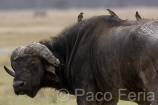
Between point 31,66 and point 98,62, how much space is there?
1.25m

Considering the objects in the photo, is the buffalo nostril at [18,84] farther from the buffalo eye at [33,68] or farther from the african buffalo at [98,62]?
the buffalo eye at [33,68]

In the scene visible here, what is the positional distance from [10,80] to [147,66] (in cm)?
1050

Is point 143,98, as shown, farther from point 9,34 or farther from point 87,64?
point 9,34

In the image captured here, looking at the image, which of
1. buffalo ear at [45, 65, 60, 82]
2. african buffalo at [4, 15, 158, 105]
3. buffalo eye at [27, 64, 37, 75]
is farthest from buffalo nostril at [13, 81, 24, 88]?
buffalo ear at [45, 65, 60, 82]

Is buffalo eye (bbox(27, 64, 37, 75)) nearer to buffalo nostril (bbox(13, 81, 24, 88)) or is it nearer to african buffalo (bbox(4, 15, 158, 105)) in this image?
african buffalo (bbox(4, 15, 158, 105))

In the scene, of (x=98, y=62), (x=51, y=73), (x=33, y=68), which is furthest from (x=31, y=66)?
(x=98, y=62)

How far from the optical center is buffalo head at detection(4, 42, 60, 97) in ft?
28.1

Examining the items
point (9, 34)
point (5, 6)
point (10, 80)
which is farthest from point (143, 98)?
point (5, 6)

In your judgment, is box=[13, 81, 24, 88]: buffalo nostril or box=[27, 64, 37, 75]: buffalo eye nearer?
box=[13, 81, 24, 88]: buffalo nostril

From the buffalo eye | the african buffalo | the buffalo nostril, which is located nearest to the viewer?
the african buffalo

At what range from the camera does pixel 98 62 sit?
26.8 feet

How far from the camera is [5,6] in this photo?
127312mm

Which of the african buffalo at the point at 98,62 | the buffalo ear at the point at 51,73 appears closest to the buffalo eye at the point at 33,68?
the african buffalo at the point at 98,62

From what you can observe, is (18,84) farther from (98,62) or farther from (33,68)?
(98,62)
